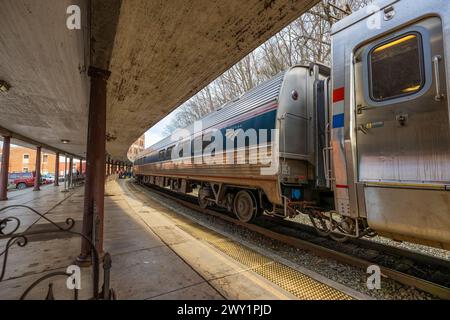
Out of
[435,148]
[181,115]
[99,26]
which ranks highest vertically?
[181,115]

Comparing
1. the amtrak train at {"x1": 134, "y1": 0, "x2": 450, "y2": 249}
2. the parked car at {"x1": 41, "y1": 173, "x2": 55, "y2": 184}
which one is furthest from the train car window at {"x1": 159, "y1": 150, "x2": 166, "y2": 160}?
the parked car at {"x1": 41, "y1": 173, "x2": 55, "y2": 184}

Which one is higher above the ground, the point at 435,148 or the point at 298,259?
the point at 435,148

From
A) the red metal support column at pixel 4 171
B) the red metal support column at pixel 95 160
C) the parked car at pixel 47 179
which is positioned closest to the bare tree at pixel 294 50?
the red metal support column at pixel 95 160

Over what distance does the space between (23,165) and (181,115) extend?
37.1 meters

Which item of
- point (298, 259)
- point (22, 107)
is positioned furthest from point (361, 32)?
point (22, 107)

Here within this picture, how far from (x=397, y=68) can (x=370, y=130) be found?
0.81m

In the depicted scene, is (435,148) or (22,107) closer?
(435,148)

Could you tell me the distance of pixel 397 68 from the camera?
273cm

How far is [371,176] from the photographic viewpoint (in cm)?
271

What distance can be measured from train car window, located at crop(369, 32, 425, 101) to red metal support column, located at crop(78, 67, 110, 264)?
386cm

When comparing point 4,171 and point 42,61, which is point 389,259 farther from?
point 4,171

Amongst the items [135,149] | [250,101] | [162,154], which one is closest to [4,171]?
[162,154]

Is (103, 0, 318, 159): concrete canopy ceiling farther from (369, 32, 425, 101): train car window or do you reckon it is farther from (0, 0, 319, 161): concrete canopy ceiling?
(369, 32, 425, 101): train car window
